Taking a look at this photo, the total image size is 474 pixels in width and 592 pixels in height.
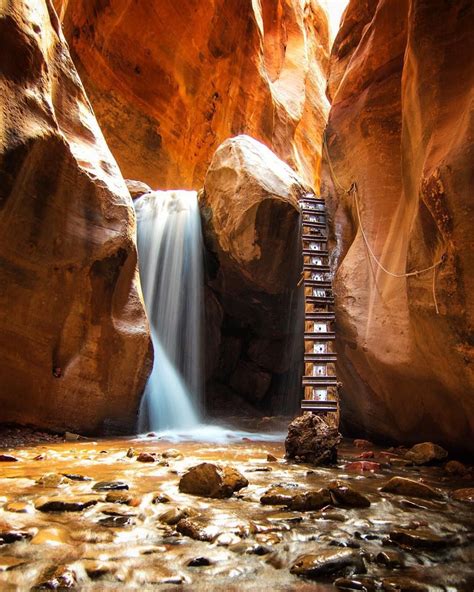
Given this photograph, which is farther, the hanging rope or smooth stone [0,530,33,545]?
the hanging rope

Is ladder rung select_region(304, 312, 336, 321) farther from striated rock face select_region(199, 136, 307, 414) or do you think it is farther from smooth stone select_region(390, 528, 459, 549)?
smooth stone select_region(390, 528, 459, 549)

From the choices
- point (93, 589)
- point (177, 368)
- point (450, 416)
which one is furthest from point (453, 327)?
point (177, 368)

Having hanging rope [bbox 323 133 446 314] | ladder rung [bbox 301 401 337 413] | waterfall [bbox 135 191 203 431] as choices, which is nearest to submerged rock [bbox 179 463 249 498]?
hanging rope [bbox 323 133 446 314]

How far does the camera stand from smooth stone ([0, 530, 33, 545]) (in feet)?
6.81

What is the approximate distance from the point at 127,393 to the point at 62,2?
→ 10947 mm

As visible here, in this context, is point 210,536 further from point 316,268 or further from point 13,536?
point 316,268

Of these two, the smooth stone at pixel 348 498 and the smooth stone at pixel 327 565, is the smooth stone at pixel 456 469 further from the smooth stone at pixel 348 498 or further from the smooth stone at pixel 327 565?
the smooth stone at pixel 327 565

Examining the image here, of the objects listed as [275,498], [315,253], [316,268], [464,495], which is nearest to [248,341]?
[315,253]

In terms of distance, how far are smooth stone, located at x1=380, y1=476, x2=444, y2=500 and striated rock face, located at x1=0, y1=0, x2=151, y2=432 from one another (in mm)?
4633

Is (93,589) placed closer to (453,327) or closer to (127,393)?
(453,327)

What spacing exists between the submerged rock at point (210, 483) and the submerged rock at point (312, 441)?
1546mm

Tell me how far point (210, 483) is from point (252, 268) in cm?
698

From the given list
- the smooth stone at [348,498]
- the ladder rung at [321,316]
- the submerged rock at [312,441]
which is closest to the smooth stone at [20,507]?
the smooth stone at [348,498]

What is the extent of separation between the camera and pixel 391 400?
6.02 m
